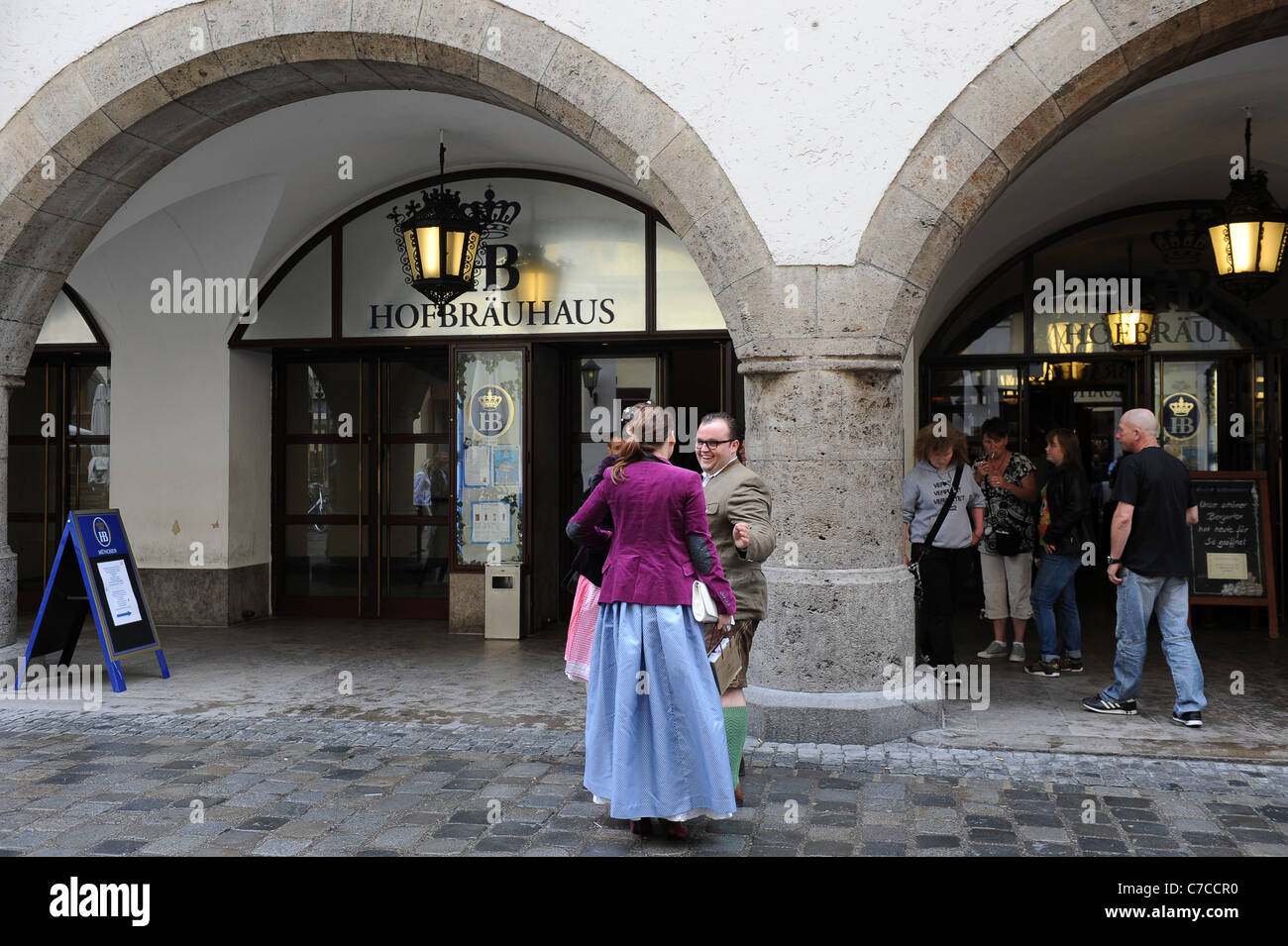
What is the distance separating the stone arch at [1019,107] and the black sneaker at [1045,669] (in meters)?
2.73

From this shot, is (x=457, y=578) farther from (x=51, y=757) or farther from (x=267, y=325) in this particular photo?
(x=51, y=757)

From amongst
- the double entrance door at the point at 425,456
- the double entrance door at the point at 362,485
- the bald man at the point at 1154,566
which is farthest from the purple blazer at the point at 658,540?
the double entrance door at the point at 362,485

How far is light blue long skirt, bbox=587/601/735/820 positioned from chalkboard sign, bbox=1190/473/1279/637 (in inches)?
244

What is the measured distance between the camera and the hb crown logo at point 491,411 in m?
9.66

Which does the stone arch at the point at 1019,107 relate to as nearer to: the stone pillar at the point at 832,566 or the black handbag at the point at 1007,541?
the stone pillar at the point at 832,566

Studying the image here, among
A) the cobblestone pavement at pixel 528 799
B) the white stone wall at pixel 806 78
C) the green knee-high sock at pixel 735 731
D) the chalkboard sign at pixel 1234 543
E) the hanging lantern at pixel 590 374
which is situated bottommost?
the cobblestone pavement at pixel 528 799

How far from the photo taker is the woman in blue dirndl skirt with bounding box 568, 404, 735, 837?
14.1 feet

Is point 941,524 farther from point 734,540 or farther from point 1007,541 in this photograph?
point 734,540

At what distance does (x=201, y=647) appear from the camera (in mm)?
8891

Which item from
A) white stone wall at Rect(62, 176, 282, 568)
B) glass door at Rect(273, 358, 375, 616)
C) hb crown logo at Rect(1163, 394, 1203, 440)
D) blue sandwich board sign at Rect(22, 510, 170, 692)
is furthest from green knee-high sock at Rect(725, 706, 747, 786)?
hb crown logo at Rect(1163, 394, 1203, 440)

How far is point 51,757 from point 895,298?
4729 mm

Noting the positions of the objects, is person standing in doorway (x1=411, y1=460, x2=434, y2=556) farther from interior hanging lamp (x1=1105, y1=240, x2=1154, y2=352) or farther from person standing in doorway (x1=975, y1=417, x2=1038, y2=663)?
interior hanging lamp (x1=1105, y1=240, x2=1154, y2=352)

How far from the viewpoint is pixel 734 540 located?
4695 mm

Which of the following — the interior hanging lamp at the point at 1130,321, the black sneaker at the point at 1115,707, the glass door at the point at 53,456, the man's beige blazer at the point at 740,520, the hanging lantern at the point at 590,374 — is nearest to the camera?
the man's beige blazer at the point at 740,520
